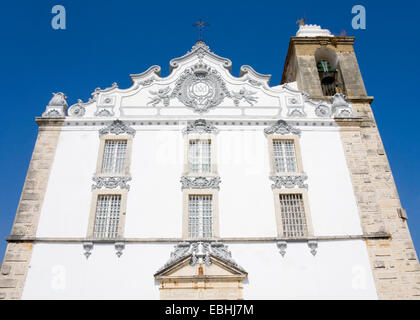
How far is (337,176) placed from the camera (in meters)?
14.1

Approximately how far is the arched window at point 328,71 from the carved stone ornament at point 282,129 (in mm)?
5574

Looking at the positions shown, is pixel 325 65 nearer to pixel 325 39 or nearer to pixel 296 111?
pixel 325 39

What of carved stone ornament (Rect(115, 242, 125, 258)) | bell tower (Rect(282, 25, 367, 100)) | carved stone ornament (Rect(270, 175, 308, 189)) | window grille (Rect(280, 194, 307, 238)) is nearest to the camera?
carved stone ornament (Rect(115, 242, 125, 258))

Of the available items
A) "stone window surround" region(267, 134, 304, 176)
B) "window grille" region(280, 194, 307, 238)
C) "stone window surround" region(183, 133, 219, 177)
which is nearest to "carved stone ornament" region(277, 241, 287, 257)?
"window grille" region(280, 194, 307, 238)

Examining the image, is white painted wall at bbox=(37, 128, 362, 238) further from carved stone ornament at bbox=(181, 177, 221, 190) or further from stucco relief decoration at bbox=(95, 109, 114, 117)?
stucco relief decoration at bbox=(95, 109, 114, 117)

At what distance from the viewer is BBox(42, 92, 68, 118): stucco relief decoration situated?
50.0 feet

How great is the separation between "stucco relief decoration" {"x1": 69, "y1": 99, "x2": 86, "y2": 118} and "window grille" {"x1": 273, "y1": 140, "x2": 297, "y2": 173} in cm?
846

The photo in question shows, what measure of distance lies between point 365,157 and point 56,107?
13.4m

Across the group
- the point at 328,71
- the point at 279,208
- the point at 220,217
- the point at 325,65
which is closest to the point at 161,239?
the point at 220,217

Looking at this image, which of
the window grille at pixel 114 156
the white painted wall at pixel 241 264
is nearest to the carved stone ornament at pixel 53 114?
the window grille at pixel 114 156

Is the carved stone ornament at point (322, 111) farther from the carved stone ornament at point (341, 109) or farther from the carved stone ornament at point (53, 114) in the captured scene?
the carved stone ornament at point (53, 114)

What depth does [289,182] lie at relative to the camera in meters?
13.7
